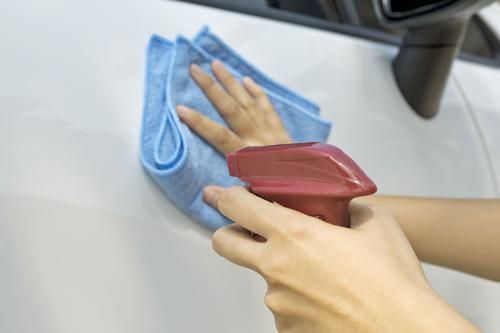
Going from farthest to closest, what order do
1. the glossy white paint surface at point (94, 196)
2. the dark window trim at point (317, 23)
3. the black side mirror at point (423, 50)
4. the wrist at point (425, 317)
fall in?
the black side mirror at point (423, 50) → the dark window trim at point (317, 23) → the glossy white paint surface at point (94, 196) → the wrist at point (425, 317)

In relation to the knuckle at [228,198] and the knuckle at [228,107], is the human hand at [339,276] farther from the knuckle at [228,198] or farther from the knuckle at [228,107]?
the knuckle at [228,107]

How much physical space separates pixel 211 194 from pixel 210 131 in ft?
0.26

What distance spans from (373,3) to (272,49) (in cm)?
35

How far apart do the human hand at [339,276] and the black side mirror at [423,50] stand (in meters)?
0.56

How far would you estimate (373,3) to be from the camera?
42.0 inches

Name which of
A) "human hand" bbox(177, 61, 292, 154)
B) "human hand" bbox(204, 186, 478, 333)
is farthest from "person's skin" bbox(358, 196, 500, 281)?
"human hand" bbox(204, 186, 478, 333)

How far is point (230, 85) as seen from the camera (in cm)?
71

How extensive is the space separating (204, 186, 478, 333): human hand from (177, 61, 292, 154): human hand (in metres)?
0.22

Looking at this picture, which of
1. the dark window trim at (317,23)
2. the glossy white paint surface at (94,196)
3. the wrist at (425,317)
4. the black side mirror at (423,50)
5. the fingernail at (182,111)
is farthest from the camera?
the black side mirror at (423,50)

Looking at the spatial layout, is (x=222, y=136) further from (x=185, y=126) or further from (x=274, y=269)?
(x=274, y=269)

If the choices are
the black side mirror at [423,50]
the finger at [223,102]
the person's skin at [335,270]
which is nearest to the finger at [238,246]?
the person's skin at [335,270]

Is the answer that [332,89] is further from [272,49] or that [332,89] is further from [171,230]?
[171,230]

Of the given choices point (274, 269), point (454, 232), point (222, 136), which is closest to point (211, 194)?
point (222, 136)

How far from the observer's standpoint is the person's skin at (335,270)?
1.32 feet
